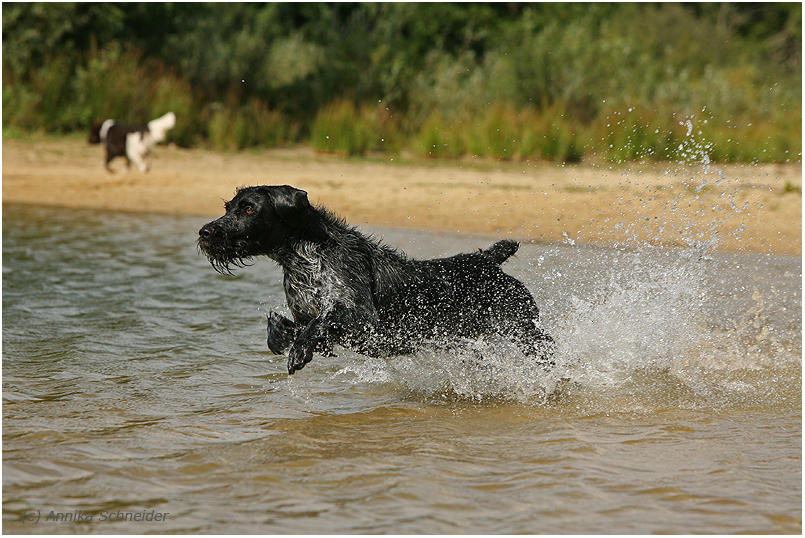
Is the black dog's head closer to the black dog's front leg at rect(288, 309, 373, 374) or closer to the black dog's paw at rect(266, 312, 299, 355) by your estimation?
the black dog's paw at rect(266, 312, 299, 355)

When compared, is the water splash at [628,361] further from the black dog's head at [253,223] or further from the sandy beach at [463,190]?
the sandy beach at [463,190]

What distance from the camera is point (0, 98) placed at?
1513 cm

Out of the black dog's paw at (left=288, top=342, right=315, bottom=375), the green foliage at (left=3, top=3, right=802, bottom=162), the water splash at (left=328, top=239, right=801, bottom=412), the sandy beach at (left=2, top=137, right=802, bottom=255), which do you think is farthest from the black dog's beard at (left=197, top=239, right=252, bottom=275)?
the green foliage at (left=3, top=3, right=802, bottom=162)

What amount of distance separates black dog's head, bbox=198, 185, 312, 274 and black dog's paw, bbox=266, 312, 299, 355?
0.47m

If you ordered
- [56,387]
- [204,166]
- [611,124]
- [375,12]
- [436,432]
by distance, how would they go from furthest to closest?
[375,12] < [611,124] < [204,166] < [56,387] < [436,432]

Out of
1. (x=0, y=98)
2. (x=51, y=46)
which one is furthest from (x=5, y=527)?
(x=51, y=46)

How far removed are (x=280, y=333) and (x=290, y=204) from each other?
0.83m

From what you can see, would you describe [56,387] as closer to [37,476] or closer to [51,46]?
[37,476]

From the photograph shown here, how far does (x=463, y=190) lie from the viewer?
13133 mm

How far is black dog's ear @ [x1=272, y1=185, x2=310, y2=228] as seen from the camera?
16.1 feet

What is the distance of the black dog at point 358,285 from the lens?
4898 millimetres

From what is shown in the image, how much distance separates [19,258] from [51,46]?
9365mm

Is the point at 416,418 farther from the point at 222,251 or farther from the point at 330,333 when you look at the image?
the point at 222,251

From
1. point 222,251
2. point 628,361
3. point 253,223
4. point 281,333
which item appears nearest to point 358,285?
point 281,333
